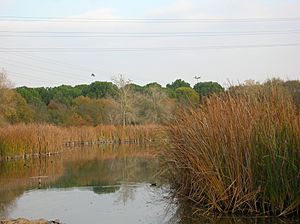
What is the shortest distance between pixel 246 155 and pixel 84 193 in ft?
20.2

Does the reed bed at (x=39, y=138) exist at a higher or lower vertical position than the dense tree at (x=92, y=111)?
lower

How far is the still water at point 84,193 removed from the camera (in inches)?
419

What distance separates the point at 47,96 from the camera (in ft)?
234

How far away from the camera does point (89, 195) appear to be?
13.7 m

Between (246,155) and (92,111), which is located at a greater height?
(92,111)


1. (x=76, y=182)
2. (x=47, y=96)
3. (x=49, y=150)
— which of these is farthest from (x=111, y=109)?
(x=76, y=182)

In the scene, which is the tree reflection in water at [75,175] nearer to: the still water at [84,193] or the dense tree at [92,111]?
the still water at [84,193]

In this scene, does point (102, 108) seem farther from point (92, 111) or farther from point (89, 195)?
point (89, 195)

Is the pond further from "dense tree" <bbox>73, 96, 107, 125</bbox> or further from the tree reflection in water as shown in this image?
"dense tree" <bbox>73, 96, 107, 125</bbox>

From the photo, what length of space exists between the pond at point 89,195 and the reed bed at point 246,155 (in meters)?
0.45

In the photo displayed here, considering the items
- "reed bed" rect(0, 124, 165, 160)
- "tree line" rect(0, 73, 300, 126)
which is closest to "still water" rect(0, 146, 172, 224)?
"reed bed" rect(0, 124, 165, 160)

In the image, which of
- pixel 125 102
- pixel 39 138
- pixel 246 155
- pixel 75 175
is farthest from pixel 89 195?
pixel 125 102

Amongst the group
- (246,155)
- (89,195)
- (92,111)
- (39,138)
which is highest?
(92,111)

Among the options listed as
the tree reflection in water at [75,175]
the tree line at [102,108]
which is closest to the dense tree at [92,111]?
the tree line at [102,108]
